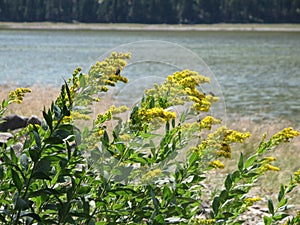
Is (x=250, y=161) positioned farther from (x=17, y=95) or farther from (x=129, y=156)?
(x=17, y=95)

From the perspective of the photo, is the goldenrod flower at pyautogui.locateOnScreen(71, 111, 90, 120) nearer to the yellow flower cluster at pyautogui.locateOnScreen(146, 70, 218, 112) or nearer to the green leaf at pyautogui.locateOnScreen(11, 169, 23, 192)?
the yellow flower cluster at pyautogui.locateOnScreen(146, 70, 218, 112)

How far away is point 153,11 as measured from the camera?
132 m

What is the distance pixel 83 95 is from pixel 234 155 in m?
7.79

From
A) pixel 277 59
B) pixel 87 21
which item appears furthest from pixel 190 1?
pixel 277 59

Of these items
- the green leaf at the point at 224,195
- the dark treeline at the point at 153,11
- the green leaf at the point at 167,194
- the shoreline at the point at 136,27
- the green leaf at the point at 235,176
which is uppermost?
the green leaf at the point at 235,176

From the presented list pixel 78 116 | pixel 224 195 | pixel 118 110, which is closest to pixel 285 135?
pixel 224 195

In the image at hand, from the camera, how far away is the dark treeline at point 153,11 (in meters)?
129

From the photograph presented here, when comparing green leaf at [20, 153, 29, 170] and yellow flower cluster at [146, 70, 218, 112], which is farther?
yellow flower cluster at [146, 70, 218, 112]

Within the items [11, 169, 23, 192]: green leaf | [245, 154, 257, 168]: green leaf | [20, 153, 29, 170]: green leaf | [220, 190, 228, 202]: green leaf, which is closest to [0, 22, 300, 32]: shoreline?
[220, 190, 228, 202]: green leaf

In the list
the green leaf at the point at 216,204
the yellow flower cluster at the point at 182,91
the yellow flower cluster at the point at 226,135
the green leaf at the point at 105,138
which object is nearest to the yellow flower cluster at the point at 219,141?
the yellow flower cluster at the point at 226,135

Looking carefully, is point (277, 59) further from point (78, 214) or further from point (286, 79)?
point (78, 214)

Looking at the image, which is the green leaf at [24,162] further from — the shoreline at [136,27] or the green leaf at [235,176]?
the shoreline at [136,27]

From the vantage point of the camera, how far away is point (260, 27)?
13250cm

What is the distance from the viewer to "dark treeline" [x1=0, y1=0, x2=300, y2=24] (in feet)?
422
